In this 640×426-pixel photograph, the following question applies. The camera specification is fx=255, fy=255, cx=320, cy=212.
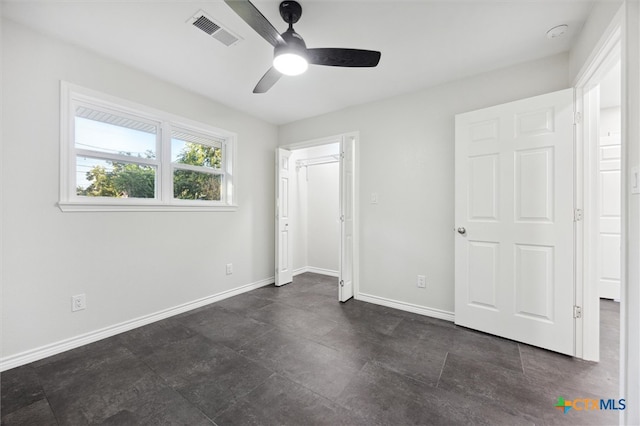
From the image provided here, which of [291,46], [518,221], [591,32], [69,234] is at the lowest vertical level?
[69,234]

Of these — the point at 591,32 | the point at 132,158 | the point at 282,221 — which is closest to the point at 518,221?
the point at 591,32

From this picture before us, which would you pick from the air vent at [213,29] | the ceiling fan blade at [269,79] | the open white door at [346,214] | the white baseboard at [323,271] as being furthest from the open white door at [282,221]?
the air vent at [213,29]

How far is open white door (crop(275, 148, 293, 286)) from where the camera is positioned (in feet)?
12.5

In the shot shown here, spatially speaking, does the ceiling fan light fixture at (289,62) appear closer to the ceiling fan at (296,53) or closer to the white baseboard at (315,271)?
the ceiling fan at (296,53)

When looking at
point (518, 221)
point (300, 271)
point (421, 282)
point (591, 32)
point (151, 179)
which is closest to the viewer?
point (591, 32)

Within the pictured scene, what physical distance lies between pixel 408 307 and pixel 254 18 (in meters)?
2.94

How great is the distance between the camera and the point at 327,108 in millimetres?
3369

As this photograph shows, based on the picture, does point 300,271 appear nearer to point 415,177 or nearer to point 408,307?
point 408,307

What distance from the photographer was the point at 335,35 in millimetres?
1941

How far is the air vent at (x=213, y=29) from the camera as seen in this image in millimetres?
1783

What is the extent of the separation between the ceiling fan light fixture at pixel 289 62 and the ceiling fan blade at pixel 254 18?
8 cm

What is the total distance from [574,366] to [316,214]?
363cm

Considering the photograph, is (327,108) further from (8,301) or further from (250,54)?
(8,301)

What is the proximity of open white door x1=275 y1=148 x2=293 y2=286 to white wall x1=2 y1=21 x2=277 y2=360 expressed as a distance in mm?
920
